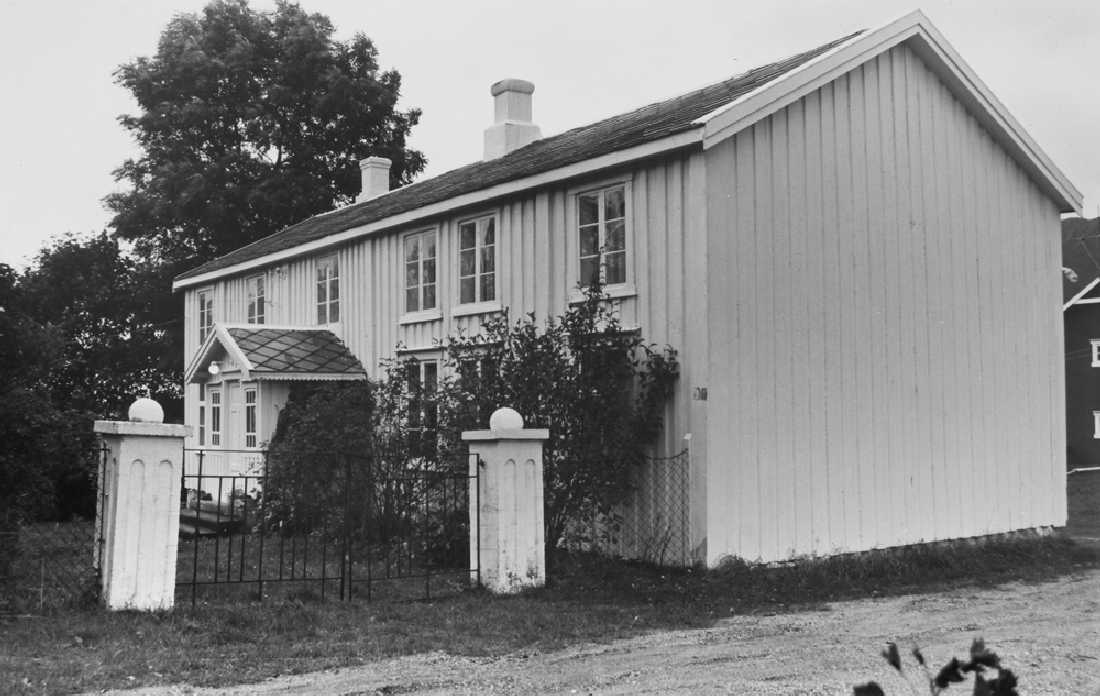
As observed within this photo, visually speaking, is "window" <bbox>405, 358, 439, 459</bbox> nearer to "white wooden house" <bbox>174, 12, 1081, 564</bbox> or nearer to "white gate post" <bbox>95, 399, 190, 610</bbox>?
"white wooden house" <bbox>174, 12, 1081, 564</bbox>

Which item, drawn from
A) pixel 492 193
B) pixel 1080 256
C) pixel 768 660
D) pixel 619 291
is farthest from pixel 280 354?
pixel 1080 256

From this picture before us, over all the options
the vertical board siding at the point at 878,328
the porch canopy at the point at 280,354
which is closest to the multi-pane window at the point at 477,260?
the porch canopy at the point at 280,354

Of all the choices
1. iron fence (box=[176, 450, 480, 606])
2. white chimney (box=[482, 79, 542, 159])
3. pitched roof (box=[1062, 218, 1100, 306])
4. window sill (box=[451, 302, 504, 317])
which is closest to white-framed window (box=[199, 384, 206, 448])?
iron fence (box=[176, 450, 480, 606])

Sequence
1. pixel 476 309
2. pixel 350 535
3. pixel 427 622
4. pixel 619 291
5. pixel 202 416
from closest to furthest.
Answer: pixel 427 622, pixel 350 535, pixel 619 291, pixel 476 309, pixel 202 416

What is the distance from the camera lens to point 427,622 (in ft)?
31.3

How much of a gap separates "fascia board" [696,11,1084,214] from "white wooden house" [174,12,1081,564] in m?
0.04

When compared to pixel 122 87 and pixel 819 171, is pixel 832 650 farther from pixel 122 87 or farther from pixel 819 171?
pixel 122 87

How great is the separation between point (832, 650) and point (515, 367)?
5.49 metres

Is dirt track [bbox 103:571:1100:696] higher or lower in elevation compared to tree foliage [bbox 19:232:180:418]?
lower

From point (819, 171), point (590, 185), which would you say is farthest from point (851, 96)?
point (590, 185)

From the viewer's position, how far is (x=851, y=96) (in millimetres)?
14406

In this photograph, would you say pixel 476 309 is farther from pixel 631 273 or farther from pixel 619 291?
pixel 631 273

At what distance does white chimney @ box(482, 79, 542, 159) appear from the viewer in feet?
69.7

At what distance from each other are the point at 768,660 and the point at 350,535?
171 inches
